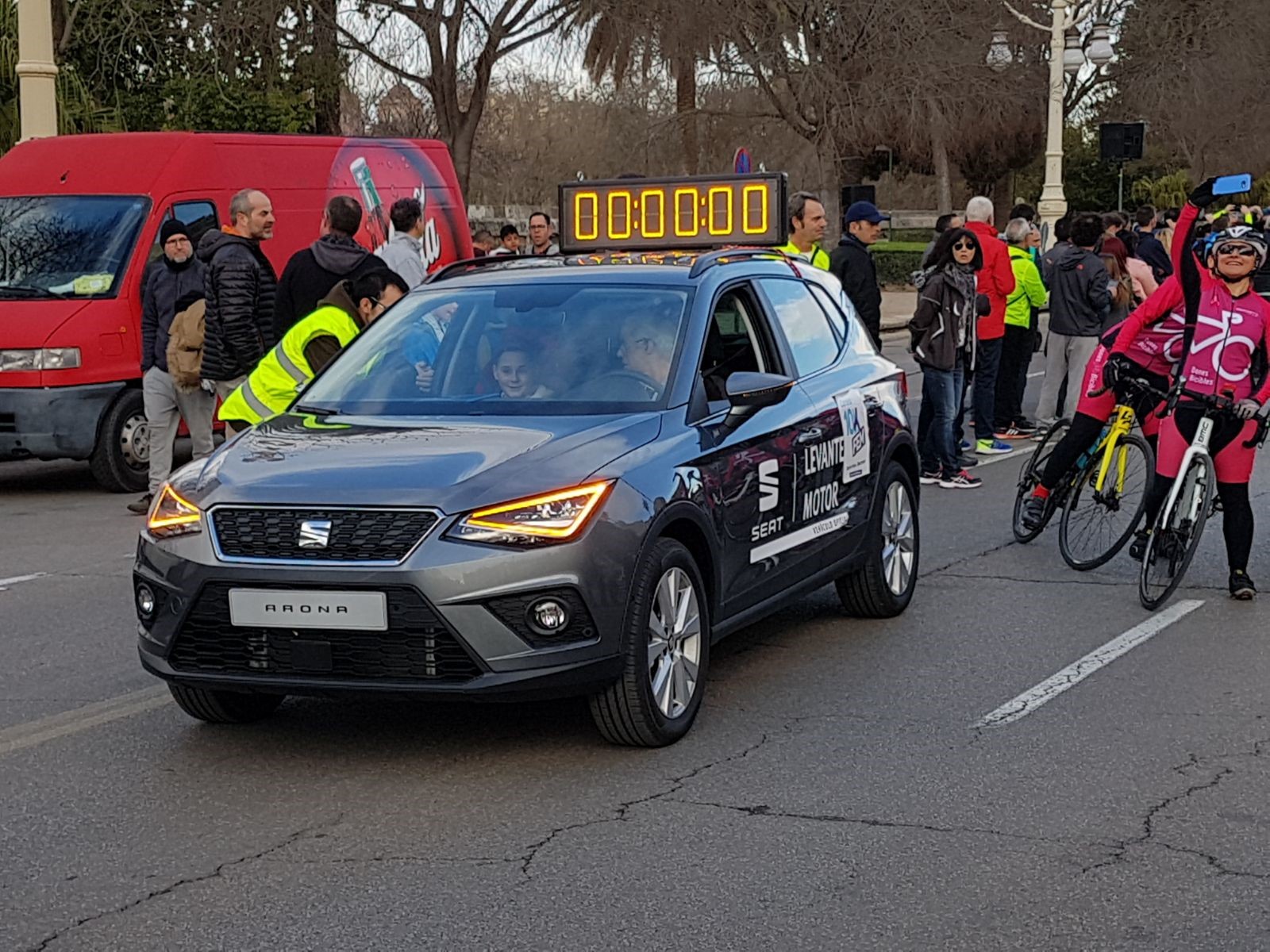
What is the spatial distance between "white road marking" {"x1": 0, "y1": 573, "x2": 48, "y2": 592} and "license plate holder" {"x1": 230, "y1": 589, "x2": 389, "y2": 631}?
14.5ft

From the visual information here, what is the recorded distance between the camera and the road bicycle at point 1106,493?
9.44 metres

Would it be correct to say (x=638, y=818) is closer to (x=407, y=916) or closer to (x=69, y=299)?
(x=407, y=916)

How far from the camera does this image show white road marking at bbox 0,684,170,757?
6.46 meters

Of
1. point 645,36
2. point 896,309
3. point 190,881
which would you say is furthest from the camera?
point 896,309

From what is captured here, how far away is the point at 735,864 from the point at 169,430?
8008mm

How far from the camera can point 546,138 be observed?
55844 millimetres

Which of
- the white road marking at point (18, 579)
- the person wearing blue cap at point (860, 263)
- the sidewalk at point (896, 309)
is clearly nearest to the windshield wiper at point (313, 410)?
the white road marking at point (18, 579)

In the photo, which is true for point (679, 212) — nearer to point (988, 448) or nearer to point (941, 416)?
point (941, 416)

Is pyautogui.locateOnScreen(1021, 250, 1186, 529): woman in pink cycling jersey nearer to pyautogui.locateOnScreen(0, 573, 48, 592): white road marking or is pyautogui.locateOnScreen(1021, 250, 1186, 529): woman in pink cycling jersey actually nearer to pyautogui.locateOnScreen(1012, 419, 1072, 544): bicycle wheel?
A: pyautogui.locateOnScreen(1012, 419, 1072, 544): bicycle wheel

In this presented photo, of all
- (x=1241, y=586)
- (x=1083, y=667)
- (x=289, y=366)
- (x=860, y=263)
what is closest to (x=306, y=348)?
(x=289, y=366)

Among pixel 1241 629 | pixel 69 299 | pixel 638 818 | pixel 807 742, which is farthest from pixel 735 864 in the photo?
pixel 69 299

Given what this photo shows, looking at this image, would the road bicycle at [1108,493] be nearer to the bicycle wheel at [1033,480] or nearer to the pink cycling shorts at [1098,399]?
the pink cycling shorts at [1098,399]

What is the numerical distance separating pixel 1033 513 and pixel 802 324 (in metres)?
3.03

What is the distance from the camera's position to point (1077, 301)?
1534cm
